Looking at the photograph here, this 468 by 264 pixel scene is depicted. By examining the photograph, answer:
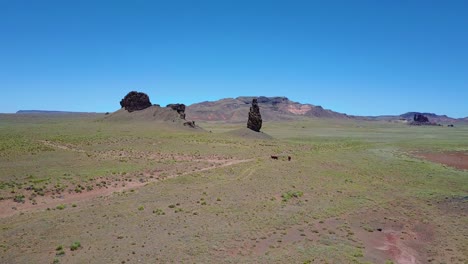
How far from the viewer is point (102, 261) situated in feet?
48.5

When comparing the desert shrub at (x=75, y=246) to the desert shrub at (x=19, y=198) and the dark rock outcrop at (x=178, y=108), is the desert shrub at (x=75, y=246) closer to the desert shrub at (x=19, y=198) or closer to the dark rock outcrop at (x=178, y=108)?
the desert shrub at (x=19, y=198)

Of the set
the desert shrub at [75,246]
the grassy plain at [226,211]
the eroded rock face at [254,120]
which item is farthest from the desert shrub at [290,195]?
the eroded rock face at [254,120]

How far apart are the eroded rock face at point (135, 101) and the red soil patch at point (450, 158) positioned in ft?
245

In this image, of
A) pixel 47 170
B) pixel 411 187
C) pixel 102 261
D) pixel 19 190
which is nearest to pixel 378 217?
pixel 411 187

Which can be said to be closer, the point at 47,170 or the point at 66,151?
the point at 47,170

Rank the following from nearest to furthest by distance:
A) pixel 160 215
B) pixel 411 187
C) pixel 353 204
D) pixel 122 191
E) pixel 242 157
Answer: pixel 160 215 → pixel 353 204 → pixel 122 191 → pixel 411 187 → pixel 242 157

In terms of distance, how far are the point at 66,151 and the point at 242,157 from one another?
21475 millimetres

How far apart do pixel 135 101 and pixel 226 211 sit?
292 feet

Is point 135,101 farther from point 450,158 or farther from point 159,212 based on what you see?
point 159,212

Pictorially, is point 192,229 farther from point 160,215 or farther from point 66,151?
Result: point 66,151

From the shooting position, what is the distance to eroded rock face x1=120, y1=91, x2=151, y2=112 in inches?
4149

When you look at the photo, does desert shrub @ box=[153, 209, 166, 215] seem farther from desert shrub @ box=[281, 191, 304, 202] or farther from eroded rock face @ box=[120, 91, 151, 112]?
eroded rock face @ box=[120, 91, 151, 112]

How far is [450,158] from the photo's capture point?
4928 centimetres

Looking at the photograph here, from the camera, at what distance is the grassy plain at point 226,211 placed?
16.2 m
